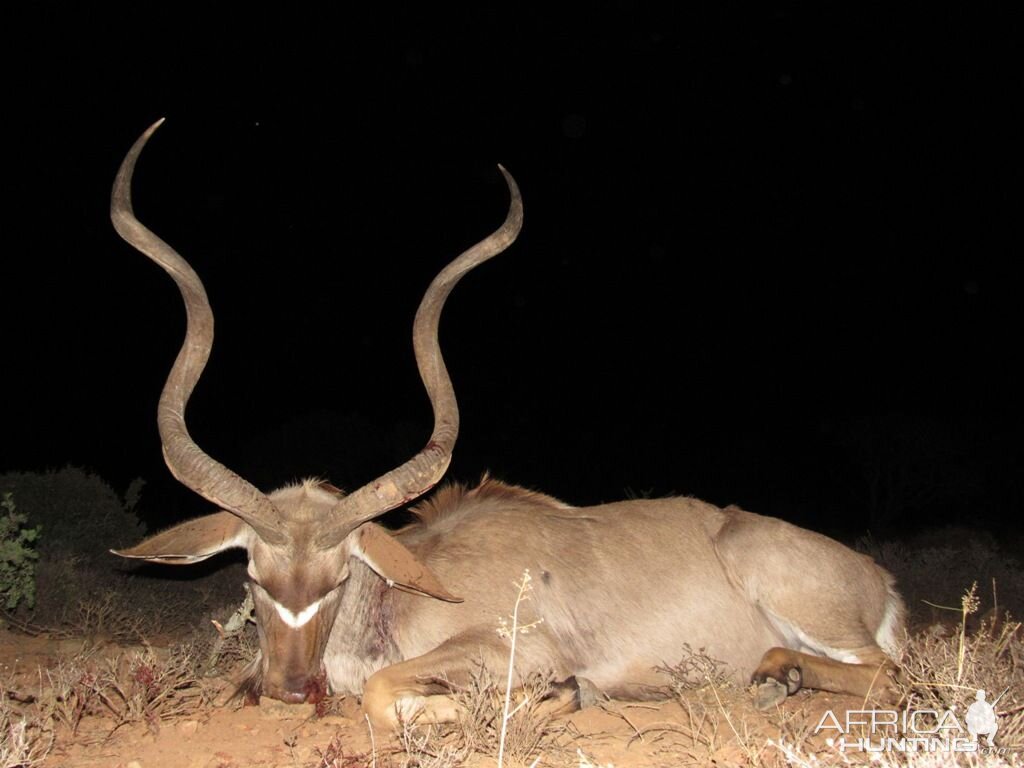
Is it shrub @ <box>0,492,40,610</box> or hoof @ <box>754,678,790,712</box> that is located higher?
hoof @ <box>754,678,790,712</box>

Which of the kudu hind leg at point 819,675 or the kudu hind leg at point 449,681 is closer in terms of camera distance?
the kudu hind leg at point 449,681

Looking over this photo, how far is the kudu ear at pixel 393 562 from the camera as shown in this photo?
14.0 feet

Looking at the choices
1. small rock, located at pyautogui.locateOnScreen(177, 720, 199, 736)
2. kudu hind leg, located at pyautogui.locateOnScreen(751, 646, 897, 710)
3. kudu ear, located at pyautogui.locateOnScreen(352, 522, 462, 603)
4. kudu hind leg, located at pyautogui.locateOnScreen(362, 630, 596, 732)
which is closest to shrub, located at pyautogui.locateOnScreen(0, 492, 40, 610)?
small rock, located at pyautogui.locateOnScreen(177, 720, 199, 736)

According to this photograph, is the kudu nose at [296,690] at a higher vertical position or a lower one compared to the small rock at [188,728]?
lower

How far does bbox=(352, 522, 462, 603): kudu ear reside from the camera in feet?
14.0

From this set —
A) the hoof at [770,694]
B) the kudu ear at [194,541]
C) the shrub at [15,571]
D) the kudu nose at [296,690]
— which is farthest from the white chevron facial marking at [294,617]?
the shrub at [15,571]

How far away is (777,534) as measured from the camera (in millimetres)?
5137

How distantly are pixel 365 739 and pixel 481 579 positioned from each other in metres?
1.11

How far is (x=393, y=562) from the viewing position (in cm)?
432

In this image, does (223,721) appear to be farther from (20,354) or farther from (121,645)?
(20,354)

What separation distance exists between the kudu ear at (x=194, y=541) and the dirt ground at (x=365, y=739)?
0.67 metres

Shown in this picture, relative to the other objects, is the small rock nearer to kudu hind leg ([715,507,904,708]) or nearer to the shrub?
kudu hind leg ([715,507,904,708])
